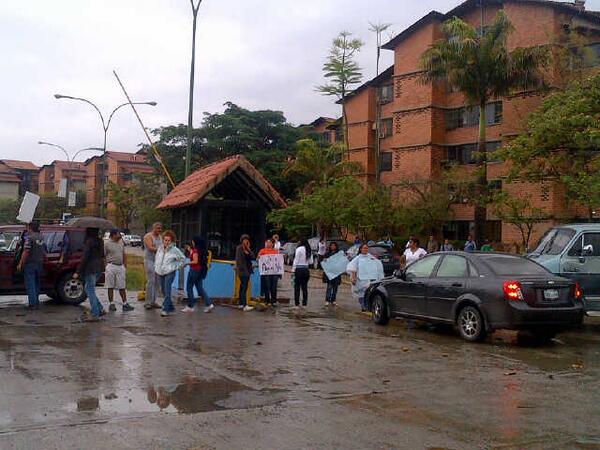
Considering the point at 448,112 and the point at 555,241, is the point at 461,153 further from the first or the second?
the point at 555,241

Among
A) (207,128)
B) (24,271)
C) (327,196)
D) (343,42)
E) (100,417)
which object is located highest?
(343,42)

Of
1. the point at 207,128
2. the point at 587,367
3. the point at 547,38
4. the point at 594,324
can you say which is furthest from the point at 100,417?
the point at 207,128

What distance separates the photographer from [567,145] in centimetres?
2014

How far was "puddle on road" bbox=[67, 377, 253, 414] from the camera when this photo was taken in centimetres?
654

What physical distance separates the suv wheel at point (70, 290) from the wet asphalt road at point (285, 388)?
2976 millimetres

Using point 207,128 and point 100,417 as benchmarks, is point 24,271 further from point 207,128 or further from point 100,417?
point 207,128

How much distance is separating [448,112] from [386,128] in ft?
20.0

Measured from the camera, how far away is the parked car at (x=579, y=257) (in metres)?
12.9

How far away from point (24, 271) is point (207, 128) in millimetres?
37701

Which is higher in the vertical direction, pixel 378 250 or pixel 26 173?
pixel 26 173

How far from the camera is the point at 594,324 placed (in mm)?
14094

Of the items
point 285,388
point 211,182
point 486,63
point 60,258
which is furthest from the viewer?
point 486,63

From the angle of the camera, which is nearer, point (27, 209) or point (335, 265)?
point (335, 265)

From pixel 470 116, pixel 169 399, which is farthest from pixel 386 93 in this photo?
pixel 169 399
